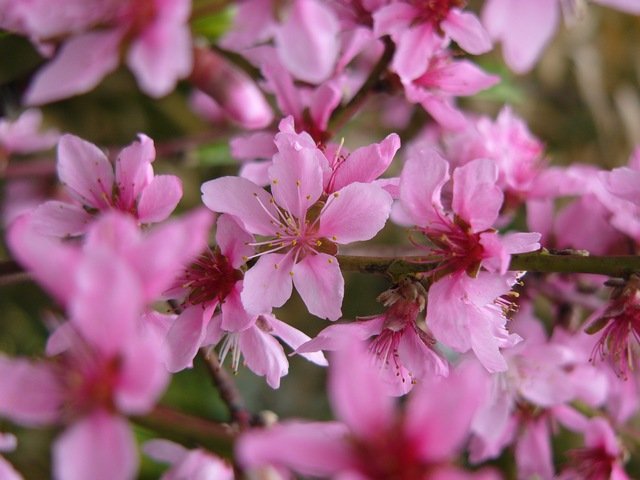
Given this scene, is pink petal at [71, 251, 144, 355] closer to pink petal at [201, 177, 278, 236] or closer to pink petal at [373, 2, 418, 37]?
pink petal at [201, 177, 278, 236]

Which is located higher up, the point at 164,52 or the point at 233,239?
the point at 164,52

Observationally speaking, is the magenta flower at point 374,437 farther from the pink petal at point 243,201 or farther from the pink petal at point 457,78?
the pink petal at point 457,78

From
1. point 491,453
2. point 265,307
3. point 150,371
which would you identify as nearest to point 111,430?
point 150,371

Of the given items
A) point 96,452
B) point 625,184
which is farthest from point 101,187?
point 625,184

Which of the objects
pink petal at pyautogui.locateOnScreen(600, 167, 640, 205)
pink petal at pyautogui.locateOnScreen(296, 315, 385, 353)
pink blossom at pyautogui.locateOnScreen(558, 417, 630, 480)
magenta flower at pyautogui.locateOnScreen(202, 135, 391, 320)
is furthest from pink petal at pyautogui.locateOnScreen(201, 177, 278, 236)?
pink blossom at pyautogui.locateOnScreen(558, 417, 630, 480)

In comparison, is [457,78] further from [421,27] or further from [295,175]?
[295,175]

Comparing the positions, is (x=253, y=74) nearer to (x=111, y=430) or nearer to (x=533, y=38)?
(x=533, y=38)

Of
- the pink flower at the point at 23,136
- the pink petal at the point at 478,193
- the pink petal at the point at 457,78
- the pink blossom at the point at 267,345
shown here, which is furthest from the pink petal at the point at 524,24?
the pink flower at the point at 23,136
